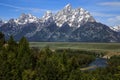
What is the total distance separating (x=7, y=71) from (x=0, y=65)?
4735 mm

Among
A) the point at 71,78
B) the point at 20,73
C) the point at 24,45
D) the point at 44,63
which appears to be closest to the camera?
the point at 71,78

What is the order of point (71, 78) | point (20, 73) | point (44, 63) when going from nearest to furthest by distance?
point (71, 78)
point (20, 73)
point (44, 63)

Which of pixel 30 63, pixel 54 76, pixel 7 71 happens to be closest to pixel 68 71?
pixel 54 76

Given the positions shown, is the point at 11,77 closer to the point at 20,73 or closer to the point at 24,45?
the point at 20,73

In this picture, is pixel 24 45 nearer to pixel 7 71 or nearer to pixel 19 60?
pixel 19 60

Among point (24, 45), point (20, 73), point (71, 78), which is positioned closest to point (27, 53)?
point (24, 45)

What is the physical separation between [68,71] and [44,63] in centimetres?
1284

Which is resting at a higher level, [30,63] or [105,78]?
[30,63]

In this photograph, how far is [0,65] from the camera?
437 ft

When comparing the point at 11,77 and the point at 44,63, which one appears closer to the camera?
the point at 11,77

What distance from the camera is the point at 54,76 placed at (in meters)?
131

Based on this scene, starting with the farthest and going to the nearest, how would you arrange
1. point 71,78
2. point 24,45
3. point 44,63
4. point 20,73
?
point 24,45 < point 44,63 < point 20,73 < point 71,78

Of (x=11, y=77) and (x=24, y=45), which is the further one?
(x=24, y=45)

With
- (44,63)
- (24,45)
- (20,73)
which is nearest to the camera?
(20,73)
